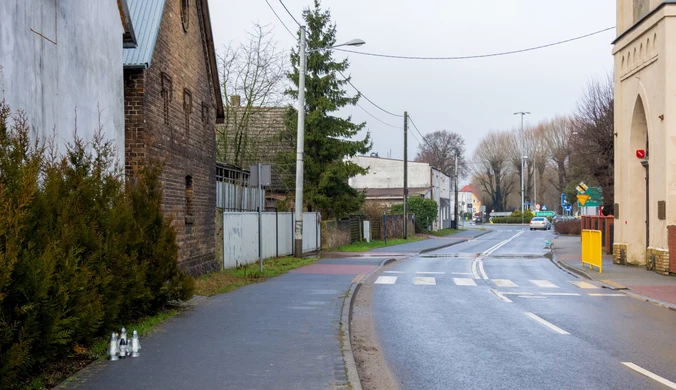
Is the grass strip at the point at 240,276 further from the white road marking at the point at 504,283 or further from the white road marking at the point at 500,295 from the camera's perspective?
the white road marking at the point at 504,283

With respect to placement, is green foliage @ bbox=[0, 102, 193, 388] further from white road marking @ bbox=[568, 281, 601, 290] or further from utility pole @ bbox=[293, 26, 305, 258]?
utility pole @ bbox=[293, 26, 305, 258]

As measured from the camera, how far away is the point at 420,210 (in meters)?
59.1

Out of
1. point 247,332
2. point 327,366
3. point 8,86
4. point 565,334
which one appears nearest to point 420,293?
point 565,334

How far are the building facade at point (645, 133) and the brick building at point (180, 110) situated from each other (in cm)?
1265

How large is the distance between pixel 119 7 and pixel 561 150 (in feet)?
257

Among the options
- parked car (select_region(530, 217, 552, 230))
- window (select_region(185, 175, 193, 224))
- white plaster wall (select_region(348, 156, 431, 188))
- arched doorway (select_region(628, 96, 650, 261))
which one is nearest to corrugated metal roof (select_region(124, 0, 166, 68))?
window (select_region(185, 175, 193, 224))

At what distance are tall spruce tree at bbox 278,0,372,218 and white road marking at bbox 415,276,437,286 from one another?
55.2 ft

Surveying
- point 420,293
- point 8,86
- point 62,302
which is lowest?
point 420,293

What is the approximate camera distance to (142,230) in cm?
1028

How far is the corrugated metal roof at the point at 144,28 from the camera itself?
48.0 feet

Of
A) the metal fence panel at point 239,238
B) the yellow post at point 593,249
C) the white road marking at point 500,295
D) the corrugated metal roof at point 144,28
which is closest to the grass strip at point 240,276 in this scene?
the metal fence panel at point 239,238

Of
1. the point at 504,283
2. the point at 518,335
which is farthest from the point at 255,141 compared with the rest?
the point at 518,335

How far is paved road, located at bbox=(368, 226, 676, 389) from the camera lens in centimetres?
775

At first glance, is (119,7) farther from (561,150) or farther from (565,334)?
(561,150)
